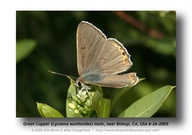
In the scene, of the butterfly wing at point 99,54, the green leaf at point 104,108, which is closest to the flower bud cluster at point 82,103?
the green leaf at point 104,108

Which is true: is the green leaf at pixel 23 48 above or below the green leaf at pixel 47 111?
above

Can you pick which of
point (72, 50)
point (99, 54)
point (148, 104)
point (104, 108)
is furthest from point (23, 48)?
point (148, 104)

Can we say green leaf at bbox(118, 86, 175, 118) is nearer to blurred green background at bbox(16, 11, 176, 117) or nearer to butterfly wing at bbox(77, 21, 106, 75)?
blurred green background at bbox(16, 11, 176, 117)

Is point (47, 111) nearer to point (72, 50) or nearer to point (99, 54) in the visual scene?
point (99, 54)

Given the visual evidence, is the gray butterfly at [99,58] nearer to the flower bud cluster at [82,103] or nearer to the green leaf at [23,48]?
the flower bud cluster at [82,103]
